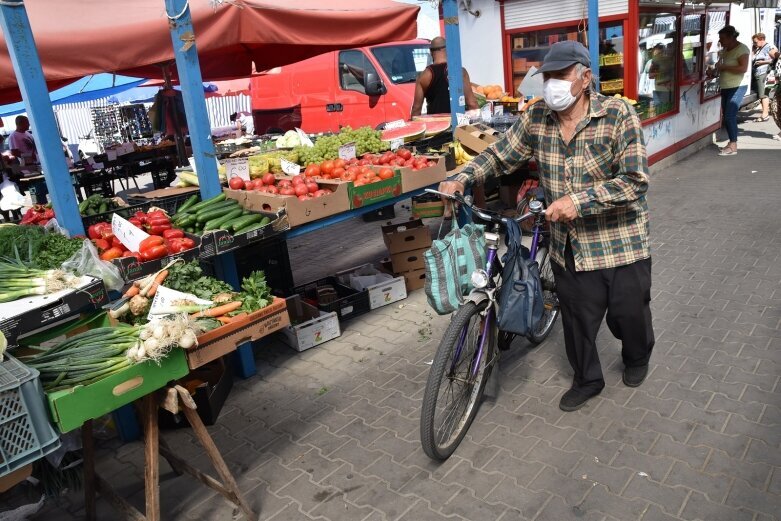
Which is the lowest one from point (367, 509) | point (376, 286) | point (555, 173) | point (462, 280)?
point (367, 509)

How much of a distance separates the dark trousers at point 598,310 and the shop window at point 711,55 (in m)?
9.99

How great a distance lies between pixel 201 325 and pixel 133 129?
2006cm

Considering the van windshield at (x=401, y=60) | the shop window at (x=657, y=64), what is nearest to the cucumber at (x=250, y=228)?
the van windshield at (x=401, y=60)

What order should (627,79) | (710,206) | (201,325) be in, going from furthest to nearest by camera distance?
(627,79) < (710,206) < (201,325)

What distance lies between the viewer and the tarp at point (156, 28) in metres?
4.30

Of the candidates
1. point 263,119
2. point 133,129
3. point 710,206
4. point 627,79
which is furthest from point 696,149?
point 133,129

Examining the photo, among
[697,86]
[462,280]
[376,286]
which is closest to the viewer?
[462,280]

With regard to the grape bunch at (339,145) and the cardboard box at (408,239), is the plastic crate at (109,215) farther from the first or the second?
the cardboard box at (408,239)

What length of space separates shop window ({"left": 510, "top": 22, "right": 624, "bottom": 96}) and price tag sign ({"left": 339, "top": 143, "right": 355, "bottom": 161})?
5082 mm

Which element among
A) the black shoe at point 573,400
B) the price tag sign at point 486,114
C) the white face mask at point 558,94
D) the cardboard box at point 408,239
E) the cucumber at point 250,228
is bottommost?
the black shoe at point 573,400

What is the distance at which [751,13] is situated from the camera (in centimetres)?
1616

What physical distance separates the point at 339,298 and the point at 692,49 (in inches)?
370

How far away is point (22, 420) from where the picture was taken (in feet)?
7.32

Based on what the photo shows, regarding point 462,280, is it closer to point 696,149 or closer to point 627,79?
point 627,79
